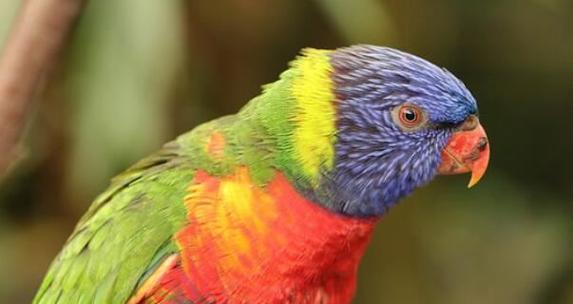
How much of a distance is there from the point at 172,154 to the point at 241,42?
130cm

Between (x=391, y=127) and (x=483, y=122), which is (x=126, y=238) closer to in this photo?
(x=391, y=127)

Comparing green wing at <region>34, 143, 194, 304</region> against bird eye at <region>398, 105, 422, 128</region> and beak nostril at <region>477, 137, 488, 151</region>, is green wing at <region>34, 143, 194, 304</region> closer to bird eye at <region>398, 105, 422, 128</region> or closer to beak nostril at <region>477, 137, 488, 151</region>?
bird eye at <region>398, 105, 422, 128</region>

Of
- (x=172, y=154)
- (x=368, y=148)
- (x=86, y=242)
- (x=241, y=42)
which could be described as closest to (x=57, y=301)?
(x=86, y=242)

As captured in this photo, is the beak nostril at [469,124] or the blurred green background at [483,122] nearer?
the beak nostril at [469,124]

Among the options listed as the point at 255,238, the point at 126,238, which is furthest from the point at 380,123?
the point at 126,238

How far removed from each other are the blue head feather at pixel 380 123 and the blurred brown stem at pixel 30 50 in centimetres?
51

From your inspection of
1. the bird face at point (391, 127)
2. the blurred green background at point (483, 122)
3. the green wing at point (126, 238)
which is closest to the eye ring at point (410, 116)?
the bird face at point (391, 127)

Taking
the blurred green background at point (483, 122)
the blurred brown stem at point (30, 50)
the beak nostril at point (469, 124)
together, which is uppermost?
the blurred brown stem at point (30, 50)

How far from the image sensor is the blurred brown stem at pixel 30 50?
116 cm

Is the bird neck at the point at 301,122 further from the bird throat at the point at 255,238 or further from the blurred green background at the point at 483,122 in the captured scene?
A: the blurred green background at the point at 483,122

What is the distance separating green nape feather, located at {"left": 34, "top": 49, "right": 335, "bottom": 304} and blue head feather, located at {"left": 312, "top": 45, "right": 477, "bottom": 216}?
0.10 feet

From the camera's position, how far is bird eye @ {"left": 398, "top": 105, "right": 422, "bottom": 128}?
1.48m

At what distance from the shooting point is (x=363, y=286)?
3062 millimetres

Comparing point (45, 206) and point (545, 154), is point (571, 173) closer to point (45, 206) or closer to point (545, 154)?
point (545, 154)
